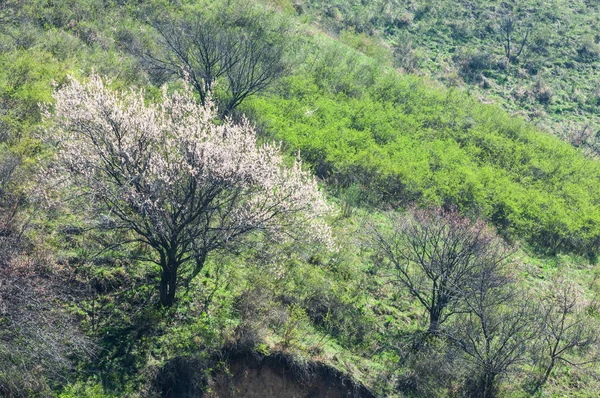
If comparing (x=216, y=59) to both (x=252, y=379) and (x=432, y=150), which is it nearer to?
(x=432, y=150)

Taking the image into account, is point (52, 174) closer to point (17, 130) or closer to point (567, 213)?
point (17, 130)

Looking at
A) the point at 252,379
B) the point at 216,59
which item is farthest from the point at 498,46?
the point at 252,379

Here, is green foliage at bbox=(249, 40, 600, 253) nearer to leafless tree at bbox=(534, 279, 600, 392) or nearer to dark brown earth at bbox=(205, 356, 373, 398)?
leafless tree at bbox=(534, 279, 600, 392)

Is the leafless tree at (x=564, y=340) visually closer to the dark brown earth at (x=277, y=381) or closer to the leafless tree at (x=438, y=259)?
the leafless tree at (x=438, y=259)

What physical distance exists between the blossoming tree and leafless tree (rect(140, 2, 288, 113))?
1206 cm

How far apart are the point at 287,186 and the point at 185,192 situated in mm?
2748

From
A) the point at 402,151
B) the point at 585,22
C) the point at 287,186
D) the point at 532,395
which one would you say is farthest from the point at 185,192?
the point at 585,22

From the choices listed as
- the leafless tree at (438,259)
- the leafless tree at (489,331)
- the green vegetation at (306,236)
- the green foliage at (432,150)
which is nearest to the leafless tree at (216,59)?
the green vegetation at (306,236)

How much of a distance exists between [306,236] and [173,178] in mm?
4068

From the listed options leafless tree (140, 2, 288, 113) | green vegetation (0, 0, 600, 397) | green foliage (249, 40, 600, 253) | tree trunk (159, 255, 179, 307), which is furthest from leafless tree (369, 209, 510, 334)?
leafless tree (140, 2, 288, 113)

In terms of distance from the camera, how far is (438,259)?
18.6 meters

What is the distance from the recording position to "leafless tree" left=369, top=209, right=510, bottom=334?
1786cm

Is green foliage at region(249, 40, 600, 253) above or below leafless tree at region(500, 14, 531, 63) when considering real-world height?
below

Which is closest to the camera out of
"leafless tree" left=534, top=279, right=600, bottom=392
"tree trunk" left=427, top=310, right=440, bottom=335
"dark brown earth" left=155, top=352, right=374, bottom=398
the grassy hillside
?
"dark brown earth" left=155, top=352, right=374, bottom=398
